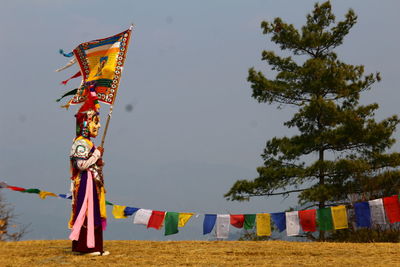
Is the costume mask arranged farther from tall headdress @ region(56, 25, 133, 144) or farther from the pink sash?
the pink sash

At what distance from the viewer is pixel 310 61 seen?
21.0 metres

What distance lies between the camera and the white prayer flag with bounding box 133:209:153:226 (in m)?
14.3

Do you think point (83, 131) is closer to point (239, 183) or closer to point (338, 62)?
point (239, 183)

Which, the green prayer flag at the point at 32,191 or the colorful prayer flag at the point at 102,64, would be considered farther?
the green prayer flag at the point at 32,191

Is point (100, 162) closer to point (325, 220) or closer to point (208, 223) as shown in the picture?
point (208, 223)

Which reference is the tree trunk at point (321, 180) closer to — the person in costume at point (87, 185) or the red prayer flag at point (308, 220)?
the red prayer flag at point (308, 220)

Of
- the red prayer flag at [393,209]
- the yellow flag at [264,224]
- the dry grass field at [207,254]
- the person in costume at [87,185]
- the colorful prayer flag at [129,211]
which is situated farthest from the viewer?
the colorful prayer flag at [129,211]

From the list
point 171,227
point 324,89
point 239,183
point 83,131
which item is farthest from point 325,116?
Answer: point 83,131

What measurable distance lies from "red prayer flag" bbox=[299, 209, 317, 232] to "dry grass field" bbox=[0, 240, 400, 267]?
1435 mm

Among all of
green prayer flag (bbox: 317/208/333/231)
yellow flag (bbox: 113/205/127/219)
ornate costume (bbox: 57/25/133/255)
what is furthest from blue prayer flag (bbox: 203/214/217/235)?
ornate costume (bbox: 57/25/133/255)

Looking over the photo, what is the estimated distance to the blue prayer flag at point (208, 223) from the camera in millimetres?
14117

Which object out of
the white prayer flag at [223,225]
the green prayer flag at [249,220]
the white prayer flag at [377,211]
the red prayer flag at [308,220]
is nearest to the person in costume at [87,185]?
the white prayer flag at [223,225]

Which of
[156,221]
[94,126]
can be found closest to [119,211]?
[156,221]

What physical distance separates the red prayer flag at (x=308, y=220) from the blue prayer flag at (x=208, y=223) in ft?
7.33
